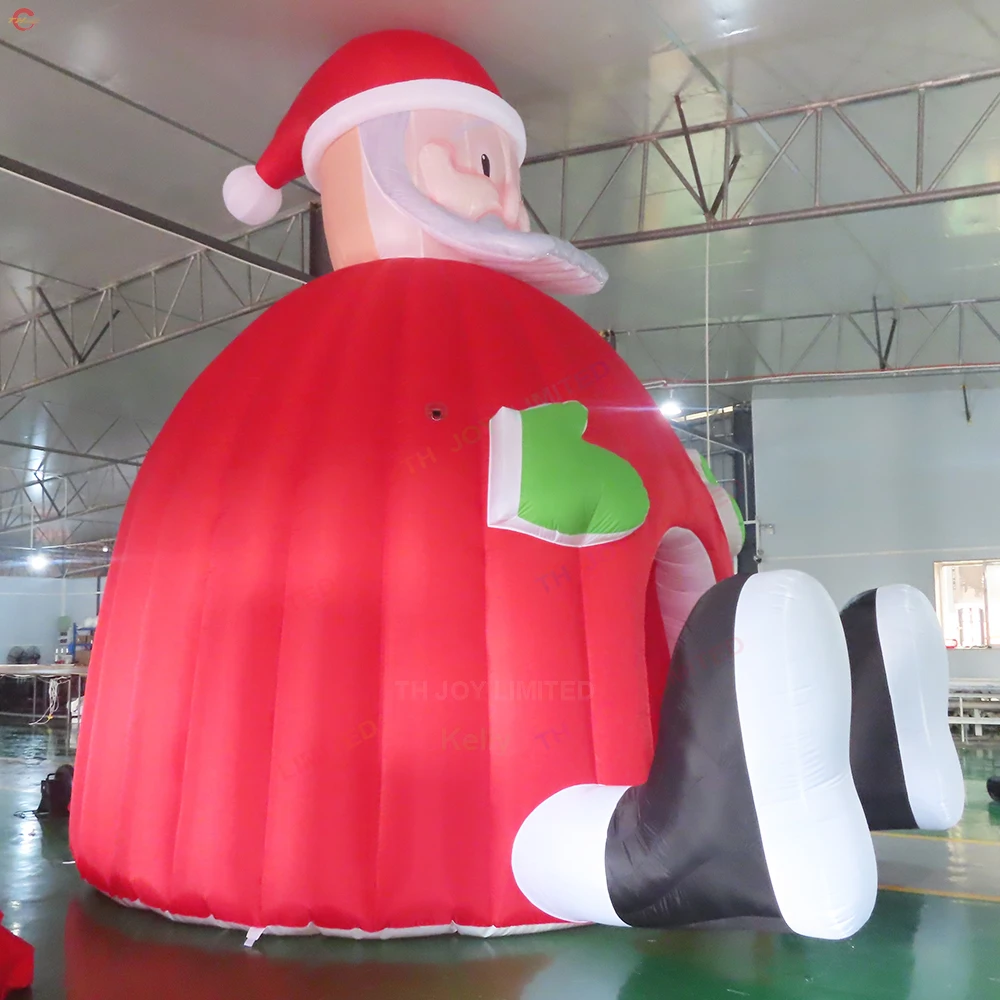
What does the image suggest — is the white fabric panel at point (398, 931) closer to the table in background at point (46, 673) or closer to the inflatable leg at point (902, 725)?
the inflatable leg at point (902, 725)

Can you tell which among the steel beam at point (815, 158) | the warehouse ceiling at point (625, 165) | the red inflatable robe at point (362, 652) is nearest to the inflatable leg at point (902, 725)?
the red inflatable robe at point (362, 652)

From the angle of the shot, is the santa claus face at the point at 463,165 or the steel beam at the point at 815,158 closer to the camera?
the santa claus face at the point at 463,165

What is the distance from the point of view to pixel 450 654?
3436 mm

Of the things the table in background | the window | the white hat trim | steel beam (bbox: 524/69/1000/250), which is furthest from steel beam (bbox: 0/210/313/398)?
the window

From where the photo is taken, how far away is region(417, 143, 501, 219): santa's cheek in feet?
14.0

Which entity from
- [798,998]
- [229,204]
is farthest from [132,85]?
[798,998]

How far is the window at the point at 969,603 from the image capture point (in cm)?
1284

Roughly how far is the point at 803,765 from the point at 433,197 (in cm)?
282

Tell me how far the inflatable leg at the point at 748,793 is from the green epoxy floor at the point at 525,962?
272mm

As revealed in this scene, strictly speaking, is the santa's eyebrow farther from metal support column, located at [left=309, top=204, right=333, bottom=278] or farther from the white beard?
metal support column, located at [left=309, top=204, right=333, bottom=278]

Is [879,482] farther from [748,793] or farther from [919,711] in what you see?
[748,793]

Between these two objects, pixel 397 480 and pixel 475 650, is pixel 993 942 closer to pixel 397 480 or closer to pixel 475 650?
pixel 475 650

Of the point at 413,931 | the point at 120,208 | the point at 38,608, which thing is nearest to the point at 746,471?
the point at 120,208

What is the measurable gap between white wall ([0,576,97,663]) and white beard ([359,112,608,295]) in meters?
21.4
